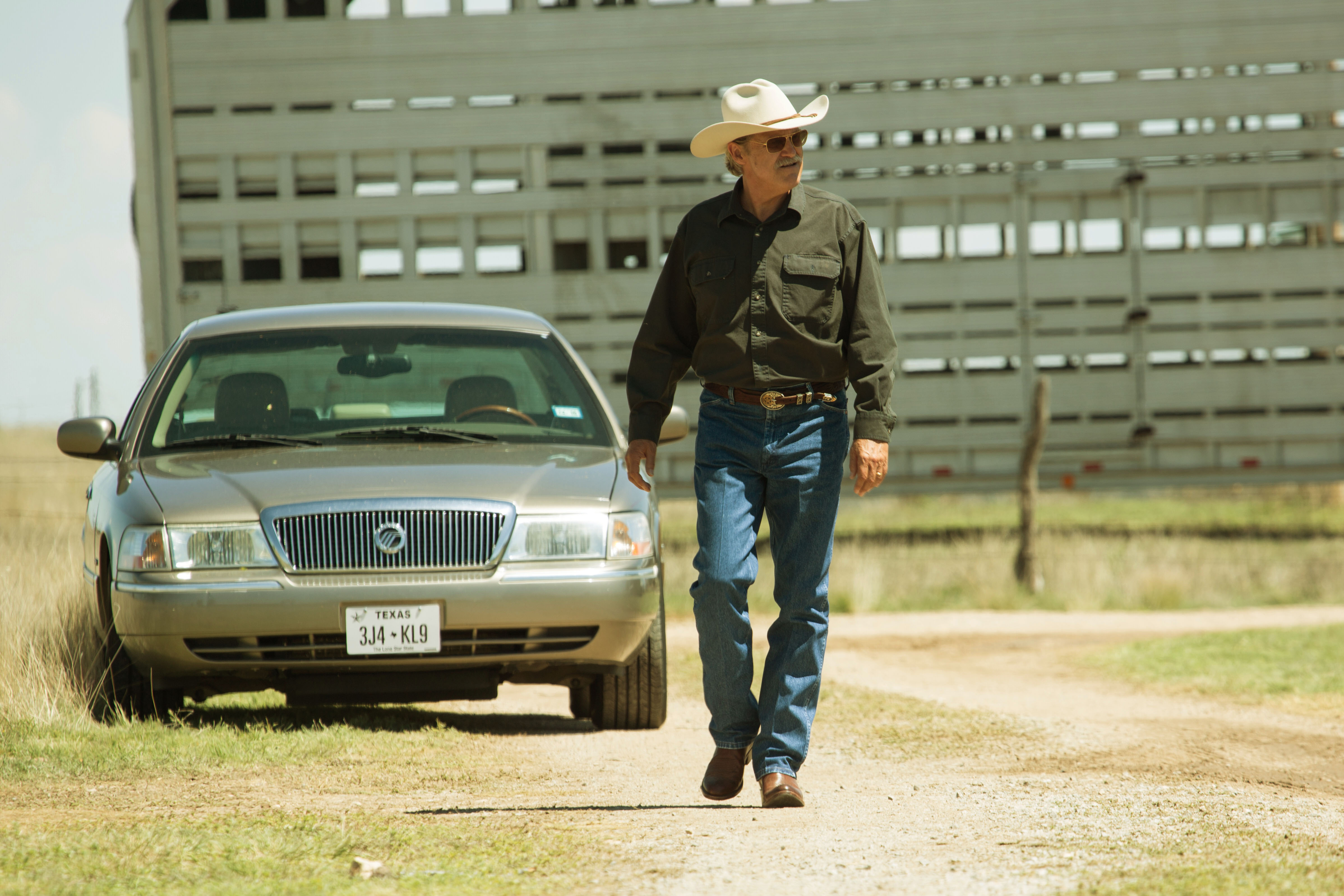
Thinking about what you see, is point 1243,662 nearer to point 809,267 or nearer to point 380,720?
point 380,720

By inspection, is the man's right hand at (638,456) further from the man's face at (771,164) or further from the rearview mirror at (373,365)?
the rearview mirror at (373,365)

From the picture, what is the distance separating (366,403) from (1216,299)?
987cm

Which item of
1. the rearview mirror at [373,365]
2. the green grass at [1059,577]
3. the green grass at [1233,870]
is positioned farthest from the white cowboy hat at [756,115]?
the green grass at [1059,577]

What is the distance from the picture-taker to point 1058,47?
45.2 ft

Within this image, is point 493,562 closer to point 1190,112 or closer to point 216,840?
point 216,840

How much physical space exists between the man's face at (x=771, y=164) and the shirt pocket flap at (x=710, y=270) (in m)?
0.21

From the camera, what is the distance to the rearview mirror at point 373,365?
6148 millimetres

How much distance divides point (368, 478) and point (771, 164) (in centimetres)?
198

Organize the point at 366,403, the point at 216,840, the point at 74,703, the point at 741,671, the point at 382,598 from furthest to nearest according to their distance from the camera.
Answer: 1. the point at 366,403
2. the point at 74,703
3. the point at 382,598
4. the point at 741,671
5. the point at 216,840

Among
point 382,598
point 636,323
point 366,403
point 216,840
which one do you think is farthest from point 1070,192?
point 216,840

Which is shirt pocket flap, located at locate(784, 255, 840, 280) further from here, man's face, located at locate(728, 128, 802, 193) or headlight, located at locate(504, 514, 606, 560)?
headlight, located at locate(504, 514, 606, 560)

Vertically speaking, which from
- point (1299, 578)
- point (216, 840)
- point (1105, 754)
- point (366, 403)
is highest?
point (366, 403)

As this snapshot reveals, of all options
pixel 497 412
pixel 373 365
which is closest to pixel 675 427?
pixel 497 412

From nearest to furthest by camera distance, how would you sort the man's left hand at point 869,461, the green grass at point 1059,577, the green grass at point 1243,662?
the man's left hand at point 869,461, the green grass at point 1243,662, the green grass at point 1059,577
